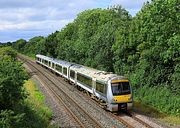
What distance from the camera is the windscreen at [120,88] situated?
26.2 m

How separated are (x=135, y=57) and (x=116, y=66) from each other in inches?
172

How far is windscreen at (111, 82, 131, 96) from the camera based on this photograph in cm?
2617

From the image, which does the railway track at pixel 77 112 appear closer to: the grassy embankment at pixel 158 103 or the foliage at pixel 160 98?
the grassy embankment at pixel 158 103

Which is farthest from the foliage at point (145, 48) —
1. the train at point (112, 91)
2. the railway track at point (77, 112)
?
the railway track at point (77, 112)

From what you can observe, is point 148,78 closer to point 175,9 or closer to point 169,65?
point 169,65

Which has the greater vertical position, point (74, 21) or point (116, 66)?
point (74, 21)

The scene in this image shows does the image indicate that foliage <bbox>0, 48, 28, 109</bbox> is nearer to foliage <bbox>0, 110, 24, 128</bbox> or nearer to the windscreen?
foliage <bbox>0, 110, 24, 128</bbox>

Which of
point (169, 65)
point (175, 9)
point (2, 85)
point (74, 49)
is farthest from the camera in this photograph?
point (74, 49)

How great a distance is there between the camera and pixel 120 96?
85.3 ft

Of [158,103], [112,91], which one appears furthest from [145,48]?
[112,91]

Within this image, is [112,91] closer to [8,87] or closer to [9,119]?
[8,87]

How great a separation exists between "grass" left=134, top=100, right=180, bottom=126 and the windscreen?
6.44 feet

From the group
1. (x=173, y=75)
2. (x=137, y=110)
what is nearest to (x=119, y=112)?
(x=137, y=110)

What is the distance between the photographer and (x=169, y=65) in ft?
104
